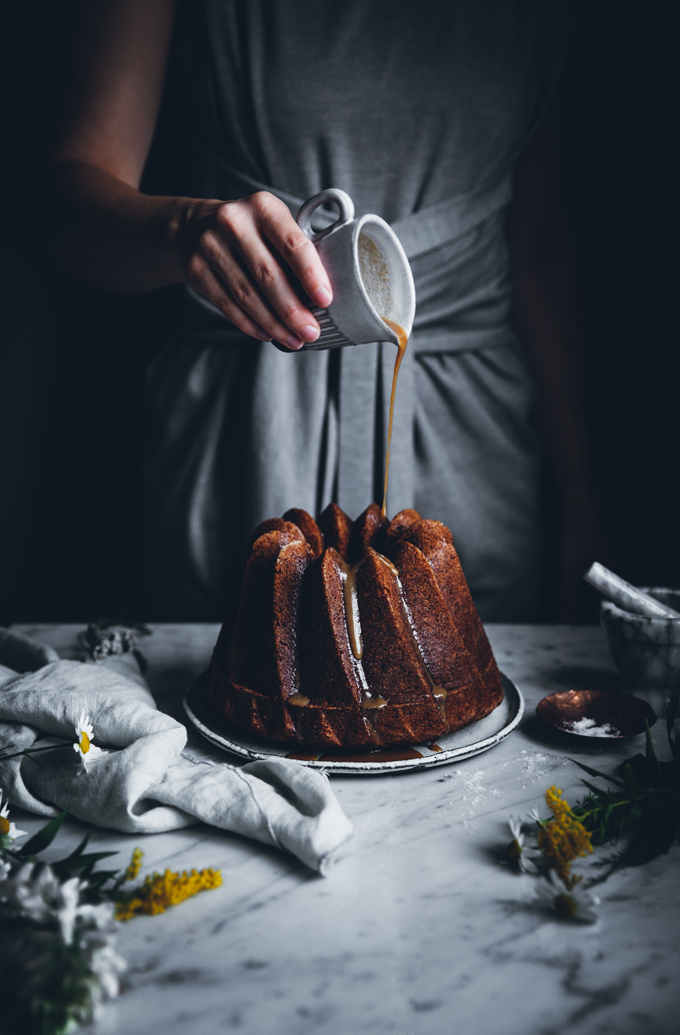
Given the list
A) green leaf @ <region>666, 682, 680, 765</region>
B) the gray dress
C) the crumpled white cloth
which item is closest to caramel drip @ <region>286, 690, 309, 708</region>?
the crumpled white cloth

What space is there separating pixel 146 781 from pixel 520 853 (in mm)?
464

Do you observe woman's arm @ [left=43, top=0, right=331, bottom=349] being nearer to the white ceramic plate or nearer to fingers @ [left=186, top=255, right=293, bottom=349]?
fingers @ [left=186, top=255, right=293, bottom=349]

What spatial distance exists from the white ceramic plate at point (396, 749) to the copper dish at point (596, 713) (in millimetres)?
59

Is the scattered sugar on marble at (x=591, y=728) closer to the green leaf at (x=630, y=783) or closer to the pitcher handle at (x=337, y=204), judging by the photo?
the green leaf at (x=630, y=783)

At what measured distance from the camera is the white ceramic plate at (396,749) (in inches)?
41.3

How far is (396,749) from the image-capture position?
3.67 feet

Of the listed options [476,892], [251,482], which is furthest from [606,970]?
[251,482]

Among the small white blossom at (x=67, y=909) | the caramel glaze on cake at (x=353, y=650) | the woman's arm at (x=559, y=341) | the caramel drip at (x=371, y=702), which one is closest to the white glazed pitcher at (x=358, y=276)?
the caramel glaze on cake at (x=353, y=650)

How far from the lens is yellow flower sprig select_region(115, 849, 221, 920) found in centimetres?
82

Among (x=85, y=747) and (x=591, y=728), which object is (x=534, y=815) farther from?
(x=85, y=747)

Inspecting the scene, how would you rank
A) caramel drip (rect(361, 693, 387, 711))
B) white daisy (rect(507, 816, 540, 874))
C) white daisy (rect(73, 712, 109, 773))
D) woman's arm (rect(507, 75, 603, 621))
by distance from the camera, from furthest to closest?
woman's arm (rect(507, 75, 603, 621)) < caramel drip (rect(361, 693, 387, 711)) < white daisy (rect(73, 712, 109, 773)) < white daisy (rect(507, 816, 540, 874))

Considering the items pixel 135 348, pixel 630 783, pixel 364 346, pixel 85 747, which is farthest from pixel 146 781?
pixel 135 348

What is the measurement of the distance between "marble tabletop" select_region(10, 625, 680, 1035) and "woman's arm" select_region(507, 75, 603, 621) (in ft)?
3.83

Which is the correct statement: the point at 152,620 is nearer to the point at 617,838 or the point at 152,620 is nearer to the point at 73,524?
the point at 73,524
